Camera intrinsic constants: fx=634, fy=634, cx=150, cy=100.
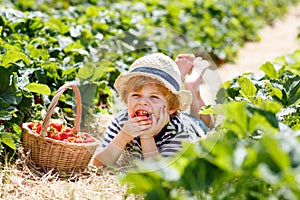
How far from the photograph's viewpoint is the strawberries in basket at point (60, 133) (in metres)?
3.41

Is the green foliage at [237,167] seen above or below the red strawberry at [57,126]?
above

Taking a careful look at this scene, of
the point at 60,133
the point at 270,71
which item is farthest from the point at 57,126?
the point at 270,71

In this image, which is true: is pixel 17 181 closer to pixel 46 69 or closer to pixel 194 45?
pixel 46 69

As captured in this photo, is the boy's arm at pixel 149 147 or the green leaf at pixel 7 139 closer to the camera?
the green leaf at pixel 7 139

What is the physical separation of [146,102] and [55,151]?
55 centimetres

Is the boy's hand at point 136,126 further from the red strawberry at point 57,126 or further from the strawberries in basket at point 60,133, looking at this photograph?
the red strawberry at point 57,126

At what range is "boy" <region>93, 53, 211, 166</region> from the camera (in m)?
3.41

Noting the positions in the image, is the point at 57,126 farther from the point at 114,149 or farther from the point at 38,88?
the point at 114,149

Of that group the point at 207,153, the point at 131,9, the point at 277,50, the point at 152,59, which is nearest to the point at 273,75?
the point at 152,59

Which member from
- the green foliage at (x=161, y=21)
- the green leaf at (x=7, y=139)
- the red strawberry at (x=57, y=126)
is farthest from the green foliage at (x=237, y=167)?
Result: the green foliage at (x=161, y=21)

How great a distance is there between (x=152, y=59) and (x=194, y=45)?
202cm

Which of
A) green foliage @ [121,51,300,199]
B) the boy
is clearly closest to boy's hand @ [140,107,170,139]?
the boy

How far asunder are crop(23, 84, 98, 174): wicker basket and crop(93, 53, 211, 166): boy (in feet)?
0.45

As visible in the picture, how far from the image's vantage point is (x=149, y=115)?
342cm
